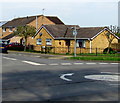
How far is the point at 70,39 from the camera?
4338cm

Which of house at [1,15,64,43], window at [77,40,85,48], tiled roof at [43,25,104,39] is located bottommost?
window at [77,40,85,48]

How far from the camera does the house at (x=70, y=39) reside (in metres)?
40.7

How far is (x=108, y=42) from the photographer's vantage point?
4250 cm

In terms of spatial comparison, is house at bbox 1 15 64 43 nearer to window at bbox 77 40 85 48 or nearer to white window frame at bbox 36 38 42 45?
white window frame at bbox 36 38 42 45

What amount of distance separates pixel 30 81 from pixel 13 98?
356 cm

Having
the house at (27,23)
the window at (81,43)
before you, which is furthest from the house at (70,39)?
the house at (27,23)

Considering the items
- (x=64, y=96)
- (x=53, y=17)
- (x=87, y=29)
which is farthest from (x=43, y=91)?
(x=53, y=17)

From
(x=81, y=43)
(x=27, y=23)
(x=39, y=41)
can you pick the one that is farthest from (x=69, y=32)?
(x=27, y=23)

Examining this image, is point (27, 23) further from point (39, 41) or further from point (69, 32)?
point (69, 32)

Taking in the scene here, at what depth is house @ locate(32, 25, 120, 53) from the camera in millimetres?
40656

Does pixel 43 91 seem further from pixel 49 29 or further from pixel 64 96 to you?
pixel 49 29

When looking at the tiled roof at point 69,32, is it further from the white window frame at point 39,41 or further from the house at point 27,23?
the house at point 27,23

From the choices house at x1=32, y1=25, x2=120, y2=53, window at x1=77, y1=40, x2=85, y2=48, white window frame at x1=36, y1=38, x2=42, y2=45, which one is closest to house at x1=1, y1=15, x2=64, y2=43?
white window frame at x1=36, y1=38, x2=42, y2=45

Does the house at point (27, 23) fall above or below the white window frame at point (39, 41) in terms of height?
above
